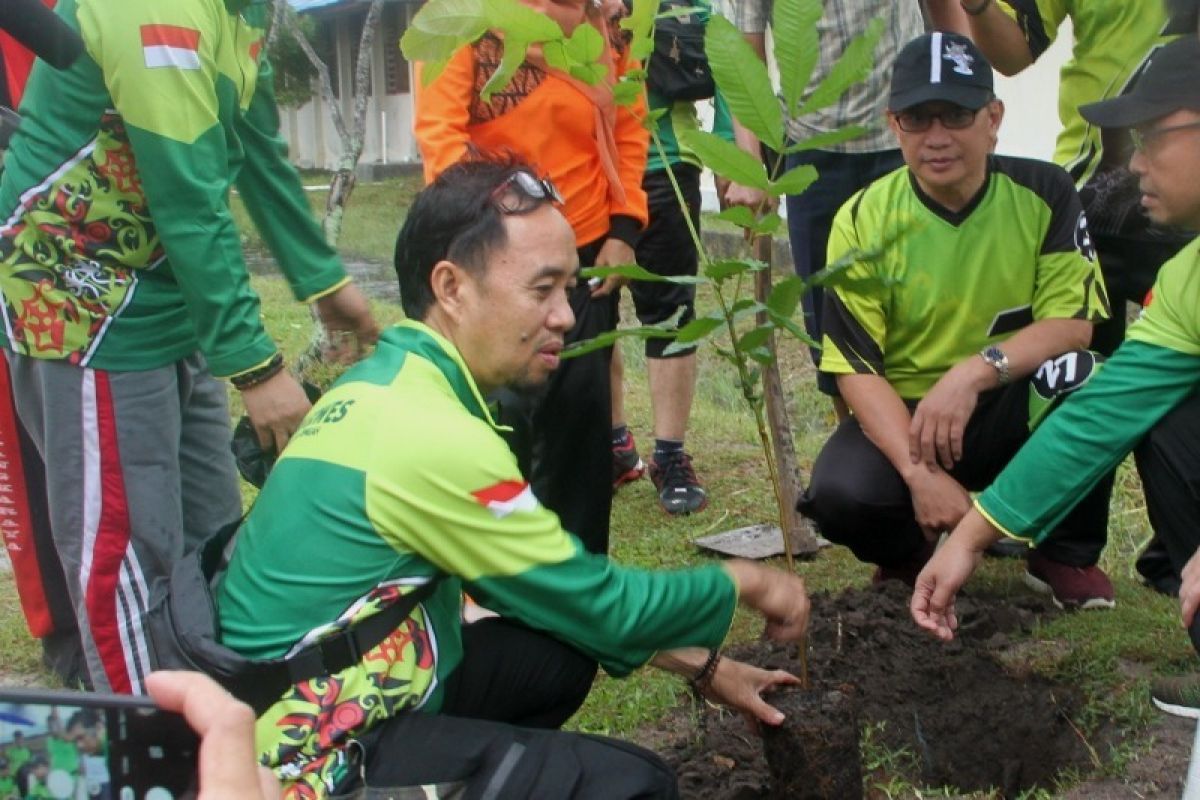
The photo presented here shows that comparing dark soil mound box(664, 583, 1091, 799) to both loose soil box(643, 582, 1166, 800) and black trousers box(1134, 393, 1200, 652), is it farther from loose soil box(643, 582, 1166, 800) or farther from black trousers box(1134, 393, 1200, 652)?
black trousers box(1134, 393, 1200, 652)

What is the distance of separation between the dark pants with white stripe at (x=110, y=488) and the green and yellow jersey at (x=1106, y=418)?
182cm

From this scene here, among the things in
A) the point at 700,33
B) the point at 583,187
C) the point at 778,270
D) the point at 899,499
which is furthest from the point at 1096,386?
the point at 778,270

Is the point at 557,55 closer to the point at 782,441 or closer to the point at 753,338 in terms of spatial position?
the point at 753,338

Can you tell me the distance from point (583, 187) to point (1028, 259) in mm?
1225

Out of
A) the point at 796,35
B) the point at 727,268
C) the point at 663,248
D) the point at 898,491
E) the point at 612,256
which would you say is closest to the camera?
the point at 796,35

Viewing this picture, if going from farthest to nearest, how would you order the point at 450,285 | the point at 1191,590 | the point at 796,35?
1. the point at 1191,590
2. the point at 450,285
3. the point at 796,35

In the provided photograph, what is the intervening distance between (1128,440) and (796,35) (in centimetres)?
137

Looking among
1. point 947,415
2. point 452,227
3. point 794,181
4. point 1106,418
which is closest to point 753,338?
point 794,181

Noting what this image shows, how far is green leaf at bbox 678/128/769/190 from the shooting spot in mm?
2512

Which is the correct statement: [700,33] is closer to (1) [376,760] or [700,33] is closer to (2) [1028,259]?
(2) [1028,259]

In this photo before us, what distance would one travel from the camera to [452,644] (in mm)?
2506

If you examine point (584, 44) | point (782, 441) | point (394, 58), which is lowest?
point (394, 58)

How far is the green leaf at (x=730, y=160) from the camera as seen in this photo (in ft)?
8.24

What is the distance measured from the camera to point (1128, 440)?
3.20 meters
